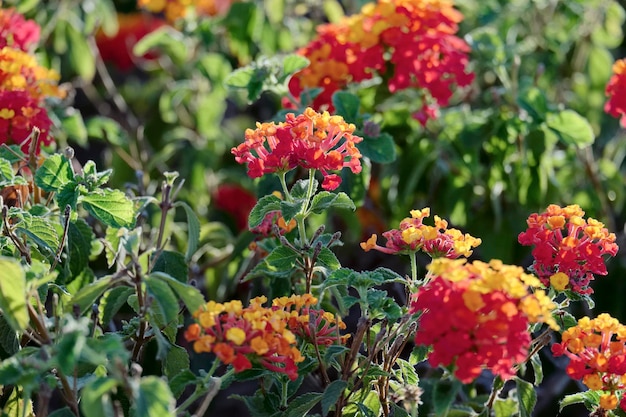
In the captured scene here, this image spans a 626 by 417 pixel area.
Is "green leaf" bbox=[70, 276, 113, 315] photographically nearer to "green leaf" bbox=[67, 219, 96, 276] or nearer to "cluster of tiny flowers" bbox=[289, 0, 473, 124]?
"green leaf" bbox=[67, 219, 96, 276]

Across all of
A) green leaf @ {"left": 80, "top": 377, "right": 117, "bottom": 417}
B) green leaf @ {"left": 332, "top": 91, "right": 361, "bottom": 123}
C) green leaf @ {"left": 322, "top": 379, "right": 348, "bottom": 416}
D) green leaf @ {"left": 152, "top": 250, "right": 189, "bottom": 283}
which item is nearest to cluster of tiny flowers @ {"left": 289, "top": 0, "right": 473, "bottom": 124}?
green leaf @ {"left": 332, "top": 91, "right": 361, "bottom": 123}

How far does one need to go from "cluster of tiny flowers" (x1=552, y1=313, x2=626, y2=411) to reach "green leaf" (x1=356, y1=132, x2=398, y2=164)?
1.86ft

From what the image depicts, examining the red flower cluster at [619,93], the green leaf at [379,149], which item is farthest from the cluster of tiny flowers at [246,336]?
the red flower cluster at [619,93]

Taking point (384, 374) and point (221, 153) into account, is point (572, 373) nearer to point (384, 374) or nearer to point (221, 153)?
point (384, 374)

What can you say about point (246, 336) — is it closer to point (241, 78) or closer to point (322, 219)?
point (241, 78)

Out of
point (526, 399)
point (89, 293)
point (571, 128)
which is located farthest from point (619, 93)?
point (89, 293)

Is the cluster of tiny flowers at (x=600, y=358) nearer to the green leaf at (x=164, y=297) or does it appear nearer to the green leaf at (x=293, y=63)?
the green leaf at (x=164, y=297)

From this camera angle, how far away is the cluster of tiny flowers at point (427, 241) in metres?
1.30

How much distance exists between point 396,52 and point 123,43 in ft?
6.13

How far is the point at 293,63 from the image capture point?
5.67ft

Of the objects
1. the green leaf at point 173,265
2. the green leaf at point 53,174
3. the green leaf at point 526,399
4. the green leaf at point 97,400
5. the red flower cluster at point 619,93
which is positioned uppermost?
the green leaf at point 53,174

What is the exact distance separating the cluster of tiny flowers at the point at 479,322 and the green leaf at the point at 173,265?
0.59 meters

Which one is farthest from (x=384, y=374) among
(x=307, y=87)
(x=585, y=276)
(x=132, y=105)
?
(x=132, y=105)

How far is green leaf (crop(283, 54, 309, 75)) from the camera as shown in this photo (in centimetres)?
171
